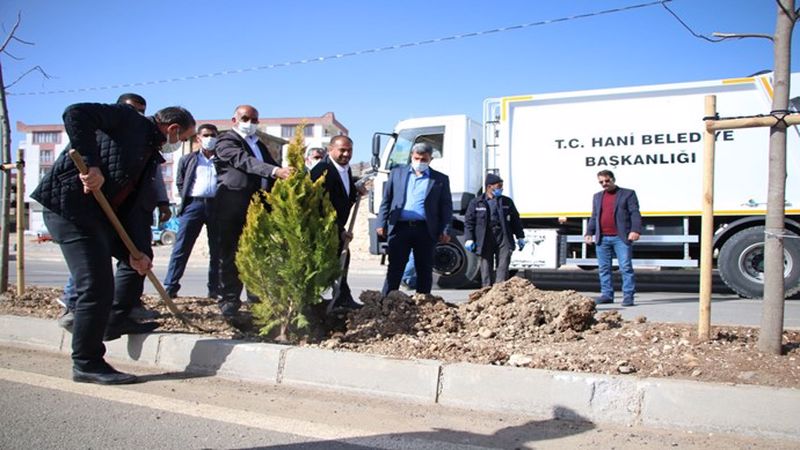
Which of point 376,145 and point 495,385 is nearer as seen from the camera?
point 495,385

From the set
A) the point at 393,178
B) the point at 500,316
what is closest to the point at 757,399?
the point at 500,316

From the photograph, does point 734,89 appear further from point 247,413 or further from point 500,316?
point 247,413

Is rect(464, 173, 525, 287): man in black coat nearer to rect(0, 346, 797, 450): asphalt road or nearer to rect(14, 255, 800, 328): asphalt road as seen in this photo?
rect(14, 255, 800, 328): asphalt road

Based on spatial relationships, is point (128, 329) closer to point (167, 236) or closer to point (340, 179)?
point (340, 179)

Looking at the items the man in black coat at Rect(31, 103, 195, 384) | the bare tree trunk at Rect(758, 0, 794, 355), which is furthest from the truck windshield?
the bare tree trunk at Rect(758, 0, 794, 355)

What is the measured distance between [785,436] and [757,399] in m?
0.19

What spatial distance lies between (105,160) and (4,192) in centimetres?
316

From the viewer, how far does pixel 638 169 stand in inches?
384

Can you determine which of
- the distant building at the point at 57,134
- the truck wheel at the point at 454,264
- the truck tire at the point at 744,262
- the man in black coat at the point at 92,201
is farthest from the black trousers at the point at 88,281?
the distant building at the point at 57,134

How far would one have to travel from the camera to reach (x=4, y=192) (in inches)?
247

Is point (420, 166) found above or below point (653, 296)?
above

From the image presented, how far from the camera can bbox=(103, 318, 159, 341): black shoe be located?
4461mm

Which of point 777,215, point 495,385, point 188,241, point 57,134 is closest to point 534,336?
point 495,385

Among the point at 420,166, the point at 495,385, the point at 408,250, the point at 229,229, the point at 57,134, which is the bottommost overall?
the point at 495,385
